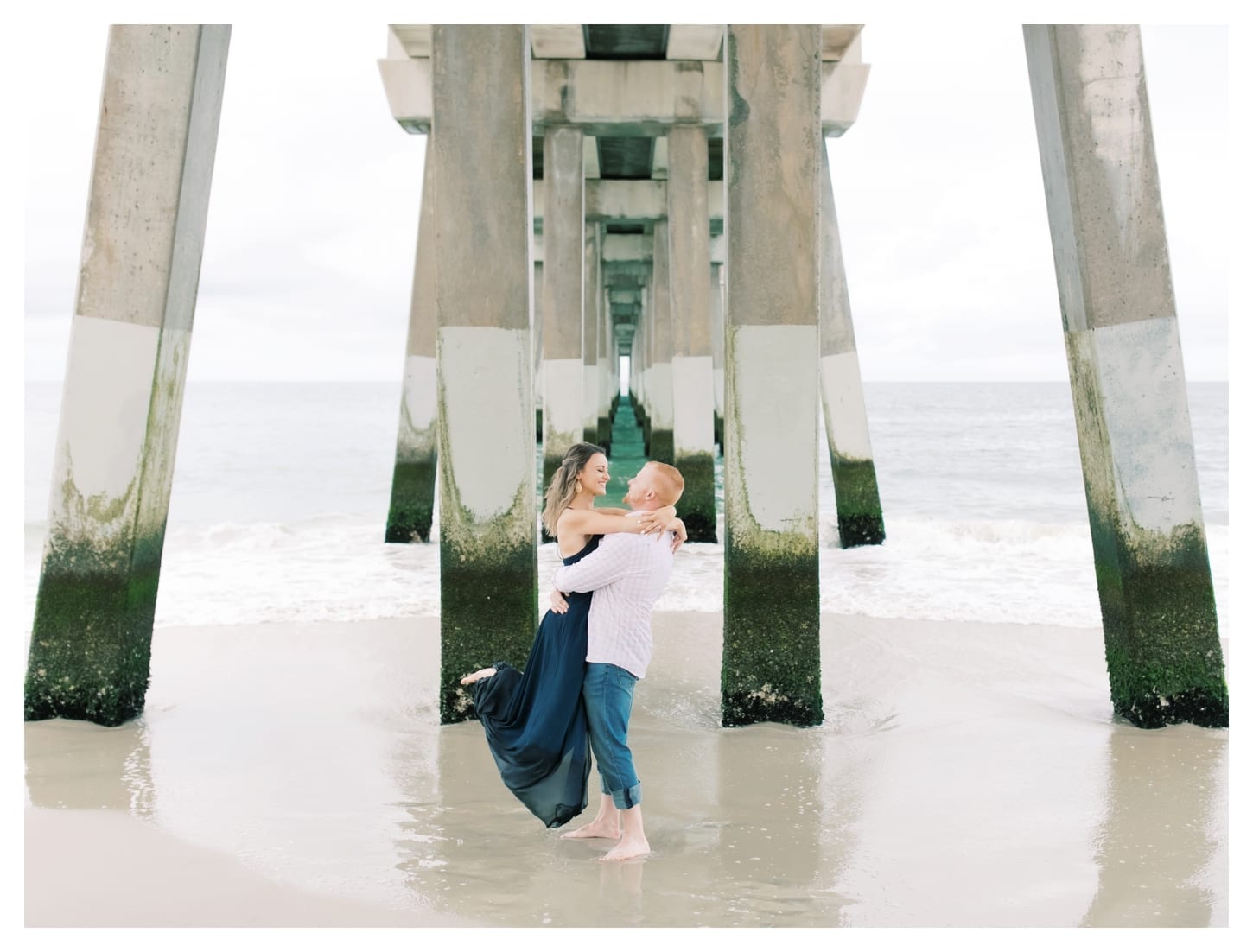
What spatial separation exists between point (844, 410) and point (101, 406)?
7954mm

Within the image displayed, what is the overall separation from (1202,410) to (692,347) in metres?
49.0

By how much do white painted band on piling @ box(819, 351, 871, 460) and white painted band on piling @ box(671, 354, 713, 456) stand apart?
6.49ft

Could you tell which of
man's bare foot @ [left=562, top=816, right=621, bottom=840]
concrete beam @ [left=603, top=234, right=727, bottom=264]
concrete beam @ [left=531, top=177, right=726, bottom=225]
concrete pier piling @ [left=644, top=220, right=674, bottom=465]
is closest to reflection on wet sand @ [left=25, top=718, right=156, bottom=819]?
man's bare foot @ [left=562, top=816, right=621, bottom=840]

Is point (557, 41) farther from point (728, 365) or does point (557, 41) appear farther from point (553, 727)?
point (553, 727)

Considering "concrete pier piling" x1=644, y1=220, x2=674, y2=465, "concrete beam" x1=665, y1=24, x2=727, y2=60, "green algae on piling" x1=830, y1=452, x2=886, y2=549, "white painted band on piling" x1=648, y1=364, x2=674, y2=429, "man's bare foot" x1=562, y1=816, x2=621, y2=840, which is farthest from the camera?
"white painted band on piling" x1=648, y1=364, x2=674, y2=429

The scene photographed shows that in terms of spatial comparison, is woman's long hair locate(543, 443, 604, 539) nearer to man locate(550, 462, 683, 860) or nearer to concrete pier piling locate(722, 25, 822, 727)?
man locate(550, 462, 683, 860)

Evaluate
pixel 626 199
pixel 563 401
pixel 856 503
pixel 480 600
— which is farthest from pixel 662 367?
pixel 480 600

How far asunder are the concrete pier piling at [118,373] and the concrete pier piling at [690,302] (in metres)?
7.95

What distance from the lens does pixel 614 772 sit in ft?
10.2

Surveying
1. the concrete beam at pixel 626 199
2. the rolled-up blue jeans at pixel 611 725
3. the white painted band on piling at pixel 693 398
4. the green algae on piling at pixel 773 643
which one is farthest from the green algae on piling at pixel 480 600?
the concrete beam at pixel 626 199

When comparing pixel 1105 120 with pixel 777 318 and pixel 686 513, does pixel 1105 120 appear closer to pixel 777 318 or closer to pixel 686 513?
pixel 777 318

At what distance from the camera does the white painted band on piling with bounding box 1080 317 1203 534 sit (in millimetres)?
4387

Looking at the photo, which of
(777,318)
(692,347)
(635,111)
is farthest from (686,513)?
(777,318)

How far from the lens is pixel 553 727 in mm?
3168
